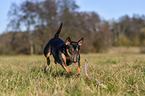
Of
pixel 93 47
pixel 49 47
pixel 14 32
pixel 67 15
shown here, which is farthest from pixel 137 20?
pixel 49 47

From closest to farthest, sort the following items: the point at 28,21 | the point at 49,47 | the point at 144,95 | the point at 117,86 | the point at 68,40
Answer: the point at 144,95
the point at 117,86
the point at 68,40
the point at 49,47
the point at 28,21

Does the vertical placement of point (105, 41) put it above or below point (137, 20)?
below

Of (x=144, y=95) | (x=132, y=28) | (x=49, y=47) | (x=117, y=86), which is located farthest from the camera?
(x=132, y=28)

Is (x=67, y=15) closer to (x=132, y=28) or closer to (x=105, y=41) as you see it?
(x=105, y=41)

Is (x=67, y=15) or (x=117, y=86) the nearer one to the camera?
(x=117, y=86)

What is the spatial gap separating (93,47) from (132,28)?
25189 mm

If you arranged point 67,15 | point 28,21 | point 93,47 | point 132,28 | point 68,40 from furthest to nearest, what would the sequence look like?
point 132,28, point 93,47, point 67,15, point 28,21, point 68,40

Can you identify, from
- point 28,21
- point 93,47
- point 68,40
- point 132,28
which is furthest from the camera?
point 132,28

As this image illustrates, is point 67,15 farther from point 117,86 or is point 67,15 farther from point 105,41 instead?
point 117,86

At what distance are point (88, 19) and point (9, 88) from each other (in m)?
35.1

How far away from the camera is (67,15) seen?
31.1 m

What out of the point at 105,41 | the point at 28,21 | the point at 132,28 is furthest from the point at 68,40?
the point at 132,28

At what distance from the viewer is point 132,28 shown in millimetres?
51688

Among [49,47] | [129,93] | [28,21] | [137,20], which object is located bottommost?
[129,93]
